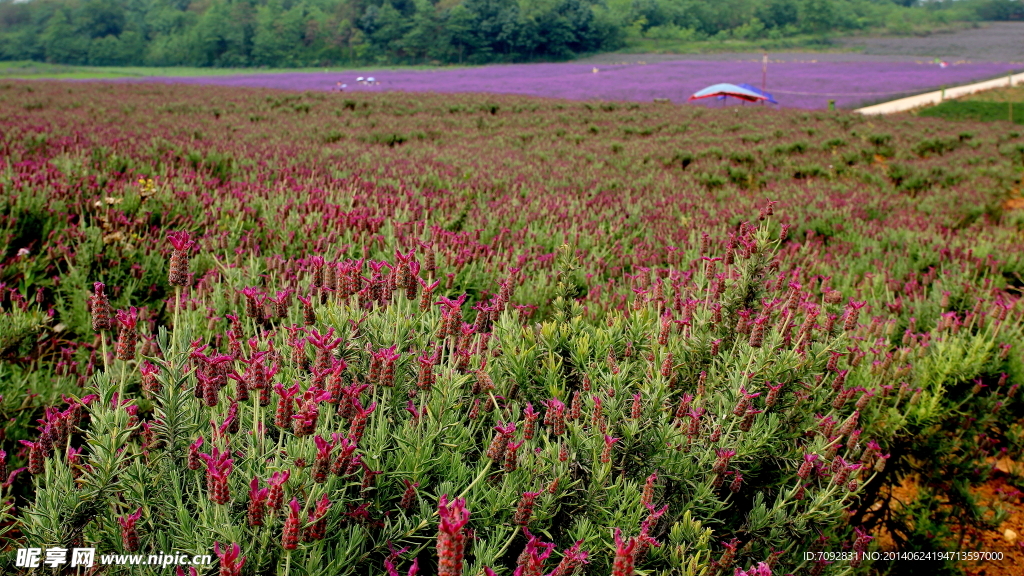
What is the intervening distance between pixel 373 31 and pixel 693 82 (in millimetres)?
52509

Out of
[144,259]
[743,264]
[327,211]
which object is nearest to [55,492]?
[743,264]

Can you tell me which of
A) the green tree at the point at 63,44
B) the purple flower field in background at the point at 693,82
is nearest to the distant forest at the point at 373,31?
the green tree at the point at 63,44

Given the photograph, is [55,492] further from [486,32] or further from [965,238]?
[486,32]

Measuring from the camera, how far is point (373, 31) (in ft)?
235

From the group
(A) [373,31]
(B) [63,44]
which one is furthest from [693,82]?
(B) [63,44]

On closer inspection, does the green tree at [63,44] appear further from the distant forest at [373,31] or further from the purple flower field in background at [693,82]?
the purple flower field in background at [693,82]

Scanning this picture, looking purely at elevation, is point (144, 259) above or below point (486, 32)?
below

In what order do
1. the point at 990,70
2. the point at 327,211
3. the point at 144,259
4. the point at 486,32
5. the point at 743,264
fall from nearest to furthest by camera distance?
the point at 743,264 < the point at 144,259 < the point at 327,211 < the point at 990,70 < the point at 486,32

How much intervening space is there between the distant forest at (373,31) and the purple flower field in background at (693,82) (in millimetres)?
29541

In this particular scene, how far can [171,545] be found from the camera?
1.32m

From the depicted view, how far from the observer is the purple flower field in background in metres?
26.5

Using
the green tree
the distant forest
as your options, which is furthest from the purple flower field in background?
the green tree

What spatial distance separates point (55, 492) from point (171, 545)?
0.86 ft

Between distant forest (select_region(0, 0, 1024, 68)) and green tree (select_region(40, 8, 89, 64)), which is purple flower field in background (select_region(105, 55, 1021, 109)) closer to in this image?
distant forest (select_region(0, 0, 1024, 68))
